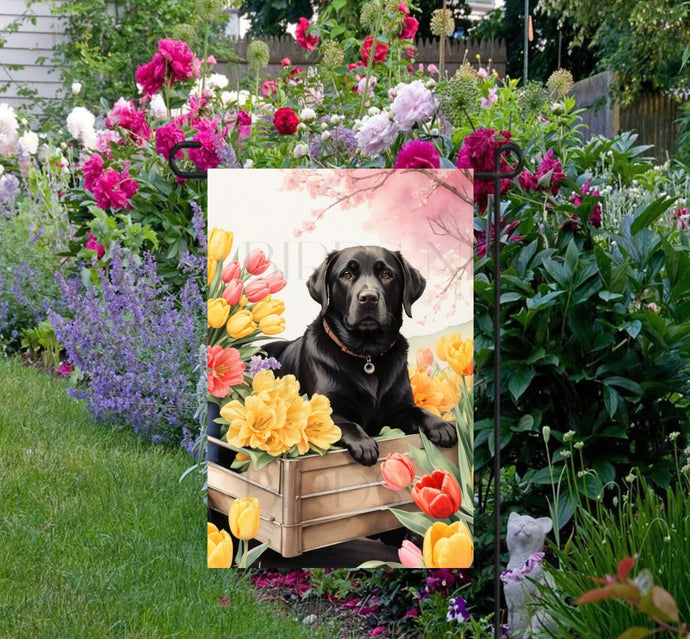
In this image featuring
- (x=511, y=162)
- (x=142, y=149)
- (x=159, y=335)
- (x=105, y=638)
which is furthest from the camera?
(x=142, y=149)

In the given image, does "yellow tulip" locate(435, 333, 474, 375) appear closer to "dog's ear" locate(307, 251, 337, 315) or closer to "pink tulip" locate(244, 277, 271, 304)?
"dog's ear" locate(307, 251, 337, 315)

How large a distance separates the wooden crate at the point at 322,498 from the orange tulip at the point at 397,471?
1cm

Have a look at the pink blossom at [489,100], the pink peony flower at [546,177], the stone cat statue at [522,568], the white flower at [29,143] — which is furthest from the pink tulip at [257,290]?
the white flower at [29,143]

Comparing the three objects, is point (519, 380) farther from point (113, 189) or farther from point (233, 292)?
point (113, 189)

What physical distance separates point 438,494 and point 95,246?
3048 mm

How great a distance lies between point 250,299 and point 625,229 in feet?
3.61

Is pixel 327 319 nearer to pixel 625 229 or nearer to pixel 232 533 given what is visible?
pixel 232 533

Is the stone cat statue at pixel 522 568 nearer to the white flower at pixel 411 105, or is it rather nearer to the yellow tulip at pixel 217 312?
the yellow tulip at pixel 217 312

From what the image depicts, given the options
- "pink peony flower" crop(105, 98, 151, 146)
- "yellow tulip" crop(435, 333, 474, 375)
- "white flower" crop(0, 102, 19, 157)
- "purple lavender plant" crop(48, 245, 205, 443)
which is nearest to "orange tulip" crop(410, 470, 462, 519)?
"yellow tulip" crop(435, 333, 474, 375)

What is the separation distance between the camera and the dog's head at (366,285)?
2029 millimetres

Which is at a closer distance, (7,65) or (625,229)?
(625,229)

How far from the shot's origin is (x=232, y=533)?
208 centimetres

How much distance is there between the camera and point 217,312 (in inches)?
82.7

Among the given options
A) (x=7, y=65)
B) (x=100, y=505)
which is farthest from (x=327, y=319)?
(x=7, y=65)
